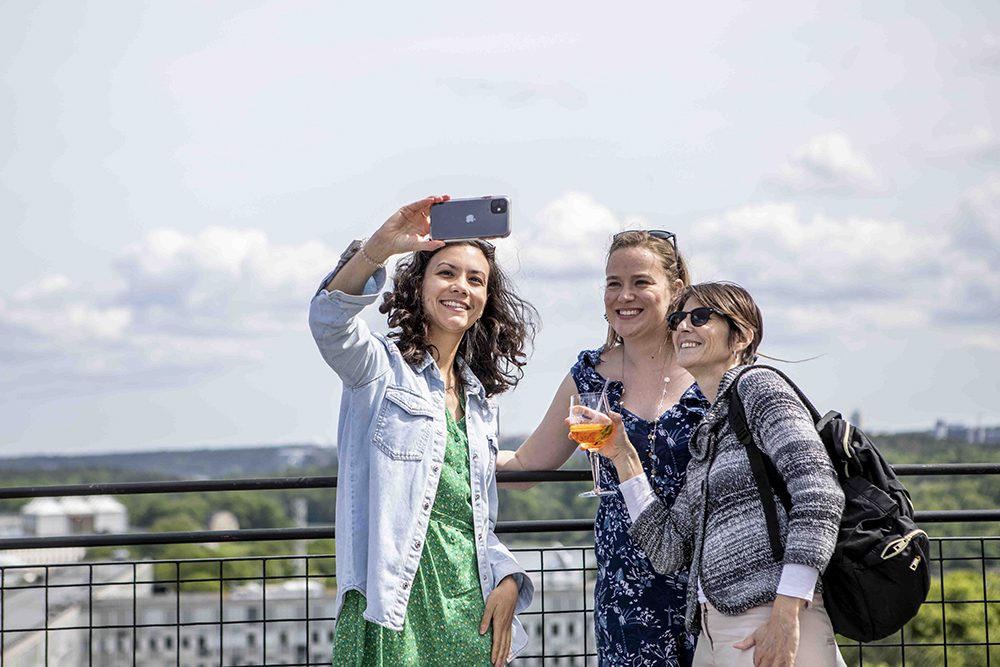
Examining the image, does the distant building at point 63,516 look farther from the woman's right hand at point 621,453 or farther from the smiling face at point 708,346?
the smiling face at point 708,346

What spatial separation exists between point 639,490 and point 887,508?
633mm

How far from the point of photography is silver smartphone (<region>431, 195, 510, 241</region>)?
2855 millimetres

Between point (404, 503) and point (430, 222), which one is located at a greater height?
point (430, 222)

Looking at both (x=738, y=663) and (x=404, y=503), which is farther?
(x=404, y=503)

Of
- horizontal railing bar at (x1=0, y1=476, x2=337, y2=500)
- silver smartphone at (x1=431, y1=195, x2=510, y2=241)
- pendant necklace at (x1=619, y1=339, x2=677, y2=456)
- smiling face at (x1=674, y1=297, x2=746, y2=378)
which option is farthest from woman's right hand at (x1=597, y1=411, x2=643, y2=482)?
horizontal railing bar at (x1=0, y1=476, x2=337, y2=500)

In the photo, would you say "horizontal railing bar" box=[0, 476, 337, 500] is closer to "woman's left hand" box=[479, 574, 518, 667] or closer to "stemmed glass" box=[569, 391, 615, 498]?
"woman's left hand" box=[479, 574, 518, 667]

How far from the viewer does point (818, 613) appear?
2613 millimetres

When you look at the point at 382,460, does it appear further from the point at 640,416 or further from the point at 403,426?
the point at 640,416

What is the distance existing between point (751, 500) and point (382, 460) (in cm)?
84

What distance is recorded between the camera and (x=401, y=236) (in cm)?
280

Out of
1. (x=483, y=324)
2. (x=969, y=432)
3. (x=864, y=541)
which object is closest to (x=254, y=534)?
(x=483, y=324)

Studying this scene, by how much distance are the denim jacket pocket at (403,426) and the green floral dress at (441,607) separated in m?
0.10

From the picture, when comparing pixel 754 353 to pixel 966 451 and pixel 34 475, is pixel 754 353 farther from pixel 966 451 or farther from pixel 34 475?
pixel 34 475

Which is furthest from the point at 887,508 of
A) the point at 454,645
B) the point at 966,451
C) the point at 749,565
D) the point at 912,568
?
the point at 966,451
